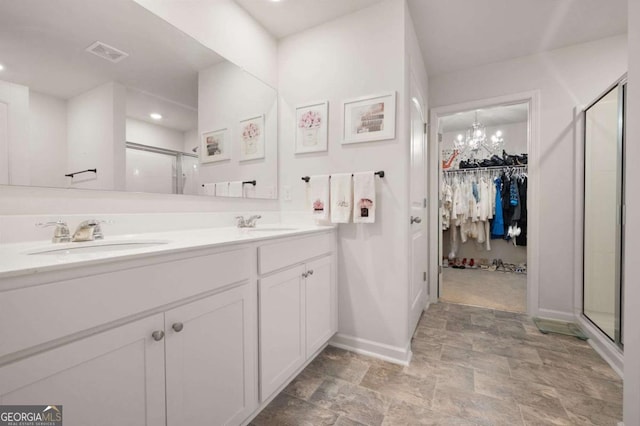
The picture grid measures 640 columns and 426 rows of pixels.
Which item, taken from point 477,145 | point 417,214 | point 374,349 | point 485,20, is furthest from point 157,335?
point 477,145

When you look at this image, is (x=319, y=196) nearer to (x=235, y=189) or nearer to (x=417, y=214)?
(x=235, y=189)

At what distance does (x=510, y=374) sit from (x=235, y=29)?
116 inches

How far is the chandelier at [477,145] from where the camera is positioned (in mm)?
4365

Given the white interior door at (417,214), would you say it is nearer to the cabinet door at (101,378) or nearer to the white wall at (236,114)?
the white wall at (236,114)

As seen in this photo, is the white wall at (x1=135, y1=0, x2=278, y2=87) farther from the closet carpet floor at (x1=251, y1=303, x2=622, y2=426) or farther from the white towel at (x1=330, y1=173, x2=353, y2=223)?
the closet carpet floor at (x1=251, y1=303, x2=622, y2=426)

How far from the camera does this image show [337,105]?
2.04 meters

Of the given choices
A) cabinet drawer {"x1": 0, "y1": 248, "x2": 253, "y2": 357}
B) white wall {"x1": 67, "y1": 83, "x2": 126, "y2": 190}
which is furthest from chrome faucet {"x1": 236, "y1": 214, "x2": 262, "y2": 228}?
cabinet drawer {"x1": 0, "y1": 248, "x2": 253, "y2": 357}

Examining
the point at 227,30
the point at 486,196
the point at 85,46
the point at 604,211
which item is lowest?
the point at 604,211

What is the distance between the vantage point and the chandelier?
14.3 feet

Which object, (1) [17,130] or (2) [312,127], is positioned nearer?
(1) [17,130]

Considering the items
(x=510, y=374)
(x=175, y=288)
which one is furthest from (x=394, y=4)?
(x=510, y=374)

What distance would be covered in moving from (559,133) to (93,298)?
11.3 ft

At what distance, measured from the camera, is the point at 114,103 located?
53.5 inches

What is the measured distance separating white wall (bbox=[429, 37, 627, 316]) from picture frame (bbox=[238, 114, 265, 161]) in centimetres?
248
